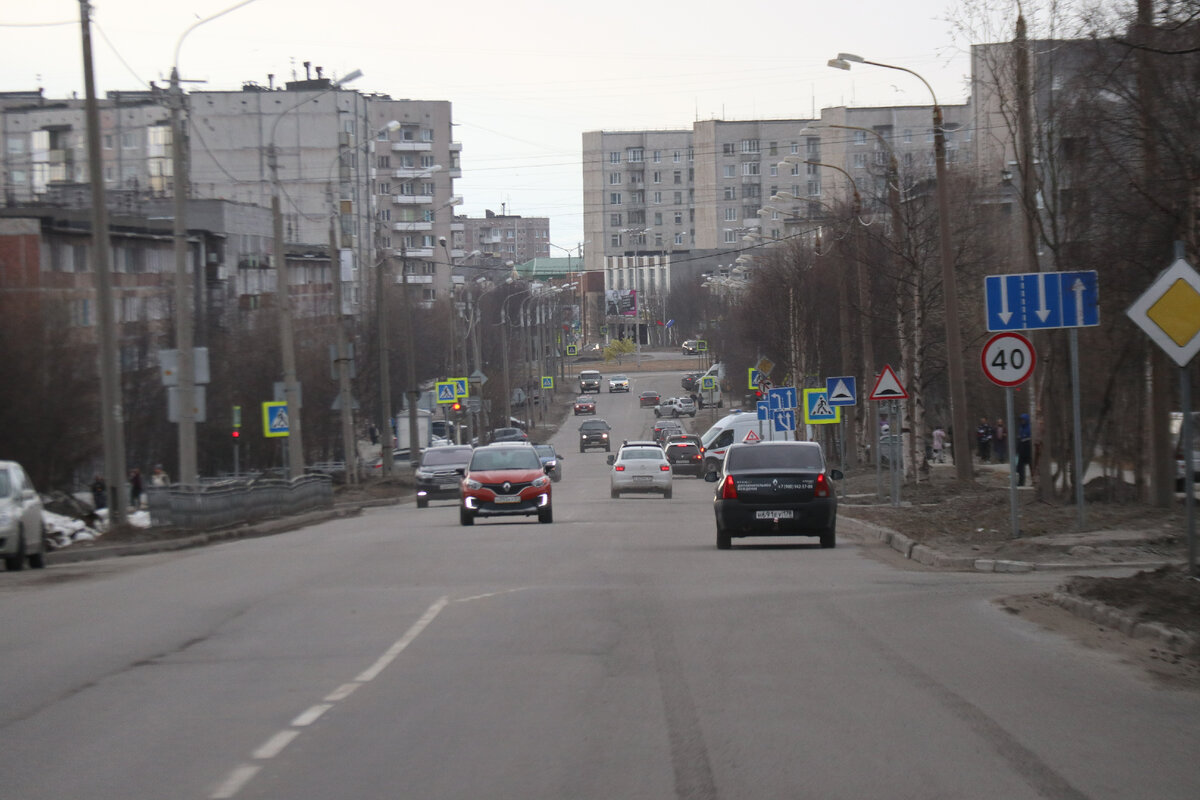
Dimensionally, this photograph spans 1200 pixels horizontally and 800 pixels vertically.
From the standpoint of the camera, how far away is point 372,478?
168 feet

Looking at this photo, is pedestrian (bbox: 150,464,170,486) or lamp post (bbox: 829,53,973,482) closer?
lamp post (bbox: 829,53,973,482)

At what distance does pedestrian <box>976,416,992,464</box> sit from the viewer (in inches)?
2035

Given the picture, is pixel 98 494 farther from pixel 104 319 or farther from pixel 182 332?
pixel 104 319

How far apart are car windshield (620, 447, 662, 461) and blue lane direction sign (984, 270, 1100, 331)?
2337 centimetres

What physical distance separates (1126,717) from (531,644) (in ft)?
15.0

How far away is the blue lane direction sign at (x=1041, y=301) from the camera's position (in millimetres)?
18797

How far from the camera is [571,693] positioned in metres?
8.77

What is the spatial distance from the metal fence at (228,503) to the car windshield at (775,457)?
11514 millimetres

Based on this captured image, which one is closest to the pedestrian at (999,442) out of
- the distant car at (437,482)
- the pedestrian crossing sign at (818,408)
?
the pedestrian crossing sign at (818,408)

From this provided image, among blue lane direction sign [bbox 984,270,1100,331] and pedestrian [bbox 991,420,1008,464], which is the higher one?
blue lane direction sign [bbox 984,270,1100,331]

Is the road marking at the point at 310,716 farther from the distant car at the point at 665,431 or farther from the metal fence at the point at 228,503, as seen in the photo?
the distant car at the point at 665,431

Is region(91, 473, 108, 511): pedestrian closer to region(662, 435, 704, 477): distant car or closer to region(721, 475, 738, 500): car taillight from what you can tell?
region(662, 435, 704, 477): distant car

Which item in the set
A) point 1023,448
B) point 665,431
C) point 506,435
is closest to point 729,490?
point 1023,448

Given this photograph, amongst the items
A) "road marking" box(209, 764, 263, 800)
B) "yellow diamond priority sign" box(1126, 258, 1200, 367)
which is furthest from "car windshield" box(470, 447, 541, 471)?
"road marking" box(209, 764, 263, 800)
